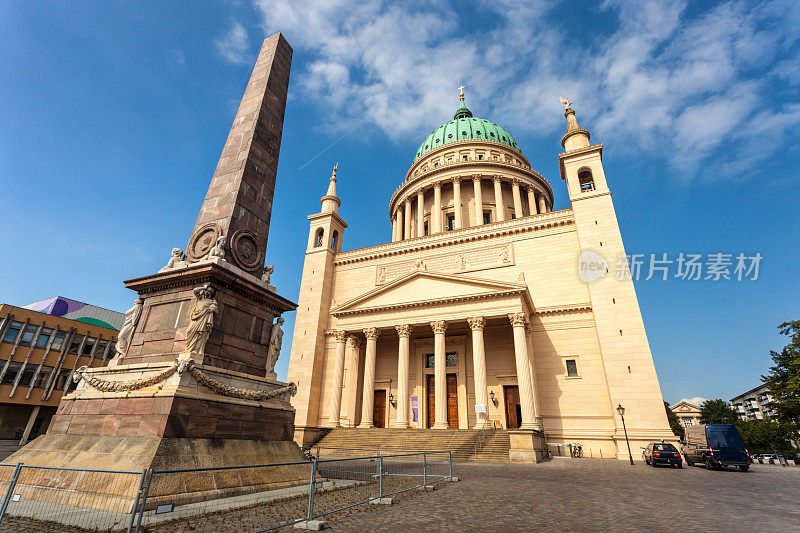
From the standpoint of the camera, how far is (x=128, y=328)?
916 centimetres

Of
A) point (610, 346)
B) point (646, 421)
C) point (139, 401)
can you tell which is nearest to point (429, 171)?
point (610, 346)

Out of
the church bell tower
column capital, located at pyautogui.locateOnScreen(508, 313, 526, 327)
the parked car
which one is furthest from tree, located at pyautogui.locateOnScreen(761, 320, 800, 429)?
the church bell tower

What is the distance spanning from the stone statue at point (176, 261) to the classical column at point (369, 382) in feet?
68.6

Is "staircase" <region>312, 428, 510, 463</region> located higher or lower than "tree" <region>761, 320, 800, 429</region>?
lower

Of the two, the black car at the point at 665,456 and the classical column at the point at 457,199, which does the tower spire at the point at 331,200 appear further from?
the black car at the point at 665,456

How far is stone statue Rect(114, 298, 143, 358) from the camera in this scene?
8.96 metres

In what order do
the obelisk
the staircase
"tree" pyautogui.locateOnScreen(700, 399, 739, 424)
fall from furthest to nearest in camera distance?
"tree" pyautogui.locateOnScreen(700, 399, 739, 424) → the staircase → the obelisk

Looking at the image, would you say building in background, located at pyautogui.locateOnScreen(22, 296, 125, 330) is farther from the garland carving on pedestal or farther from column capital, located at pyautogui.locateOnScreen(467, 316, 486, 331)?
the garland carving on pedestal

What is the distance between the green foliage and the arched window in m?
46.6

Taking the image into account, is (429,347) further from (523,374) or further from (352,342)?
(523,374)

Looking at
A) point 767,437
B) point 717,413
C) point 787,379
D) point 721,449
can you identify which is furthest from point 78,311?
point 717,413

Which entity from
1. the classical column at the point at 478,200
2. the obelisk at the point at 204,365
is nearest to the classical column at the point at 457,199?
the classical column at the point at 478,200

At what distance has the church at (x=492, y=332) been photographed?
79.9ft

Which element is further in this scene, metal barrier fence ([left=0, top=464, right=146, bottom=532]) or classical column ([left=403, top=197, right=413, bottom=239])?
classical column ([left=403, top=197, right=413, bottom=239])
